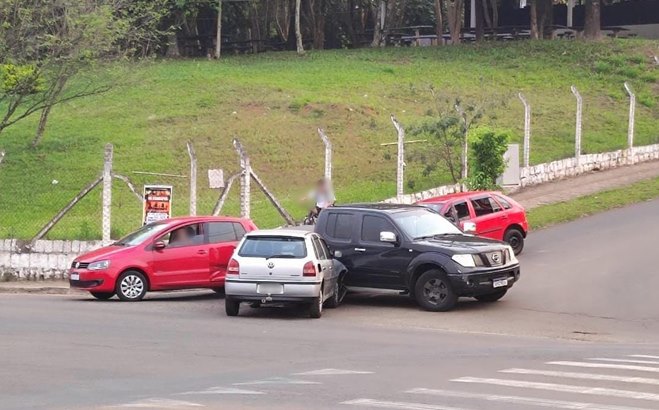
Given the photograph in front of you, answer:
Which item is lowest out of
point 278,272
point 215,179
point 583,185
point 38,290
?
point 38,290

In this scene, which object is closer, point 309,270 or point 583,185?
point 309,270

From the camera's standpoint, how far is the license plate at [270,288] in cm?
1819

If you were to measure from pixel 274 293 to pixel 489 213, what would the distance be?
7976 millimetres

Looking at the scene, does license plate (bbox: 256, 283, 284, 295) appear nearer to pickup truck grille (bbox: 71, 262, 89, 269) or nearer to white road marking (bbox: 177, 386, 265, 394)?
pickup truck grille (bbox: 71, 262, 89, 269)

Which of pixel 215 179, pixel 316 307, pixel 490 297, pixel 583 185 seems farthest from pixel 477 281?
pixel 583 185

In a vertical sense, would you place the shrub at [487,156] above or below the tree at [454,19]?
below

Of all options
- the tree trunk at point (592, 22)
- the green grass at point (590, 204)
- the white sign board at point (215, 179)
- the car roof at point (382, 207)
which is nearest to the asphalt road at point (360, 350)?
the car roof at point (382, 207)

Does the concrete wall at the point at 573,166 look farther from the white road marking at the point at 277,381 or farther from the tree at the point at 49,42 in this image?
the white road marking at the point at 277,381

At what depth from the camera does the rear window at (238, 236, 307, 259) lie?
18375 millimetres

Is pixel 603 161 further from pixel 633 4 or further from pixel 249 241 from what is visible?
pixel 633 4

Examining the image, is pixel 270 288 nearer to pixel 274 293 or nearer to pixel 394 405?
pixel 274 293

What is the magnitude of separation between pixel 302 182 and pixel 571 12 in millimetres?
35712

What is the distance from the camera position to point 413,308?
64.7ft

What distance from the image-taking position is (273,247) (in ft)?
60.7
